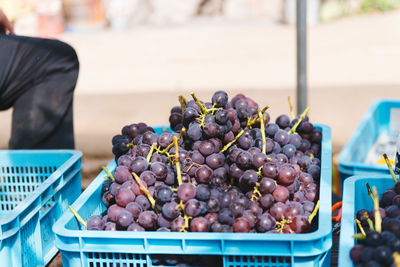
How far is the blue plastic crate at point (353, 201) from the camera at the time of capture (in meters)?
1.31

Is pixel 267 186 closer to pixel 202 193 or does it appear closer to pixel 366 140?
pixel 202 193

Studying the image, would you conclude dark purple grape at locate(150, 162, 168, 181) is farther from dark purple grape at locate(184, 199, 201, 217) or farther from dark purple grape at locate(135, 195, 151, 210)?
dark purple grape at locate(184, 199, 201, 217)

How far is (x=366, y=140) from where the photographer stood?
2684mm

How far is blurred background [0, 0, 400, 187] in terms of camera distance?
5.48m

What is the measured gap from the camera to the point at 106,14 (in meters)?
10.9

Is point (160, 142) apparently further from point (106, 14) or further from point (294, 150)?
point (106, 14)

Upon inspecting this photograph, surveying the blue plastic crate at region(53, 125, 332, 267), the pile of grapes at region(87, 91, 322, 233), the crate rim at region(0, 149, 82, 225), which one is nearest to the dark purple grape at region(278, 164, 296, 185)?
the pile of grapes at region(87, 91, 322, 233)

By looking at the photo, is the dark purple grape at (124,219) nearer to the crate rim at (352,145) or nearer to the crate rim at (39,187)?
the crate rim at (39,187)

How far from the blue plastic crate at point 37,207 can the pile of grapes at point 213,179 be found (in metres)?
0.25

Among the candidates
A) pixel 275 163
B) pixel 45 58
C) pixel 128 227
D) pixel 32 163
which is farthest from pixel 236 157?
pixel 45 58

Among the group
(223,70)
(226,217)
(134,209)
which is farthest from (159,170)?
(223,70)

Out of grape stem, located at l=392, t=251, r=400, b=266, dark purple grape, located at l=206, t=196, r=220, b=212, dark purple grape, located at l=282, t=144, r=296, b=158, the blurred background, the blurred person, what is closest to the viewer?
grape stem, located at l=392, t=251, r=400, b=266

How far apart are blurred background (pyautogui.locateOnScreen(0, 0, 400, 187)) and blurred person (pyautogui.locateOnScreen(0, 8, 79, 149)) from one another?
51.5 inches

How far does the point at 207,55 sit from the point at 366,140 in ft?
19.5
